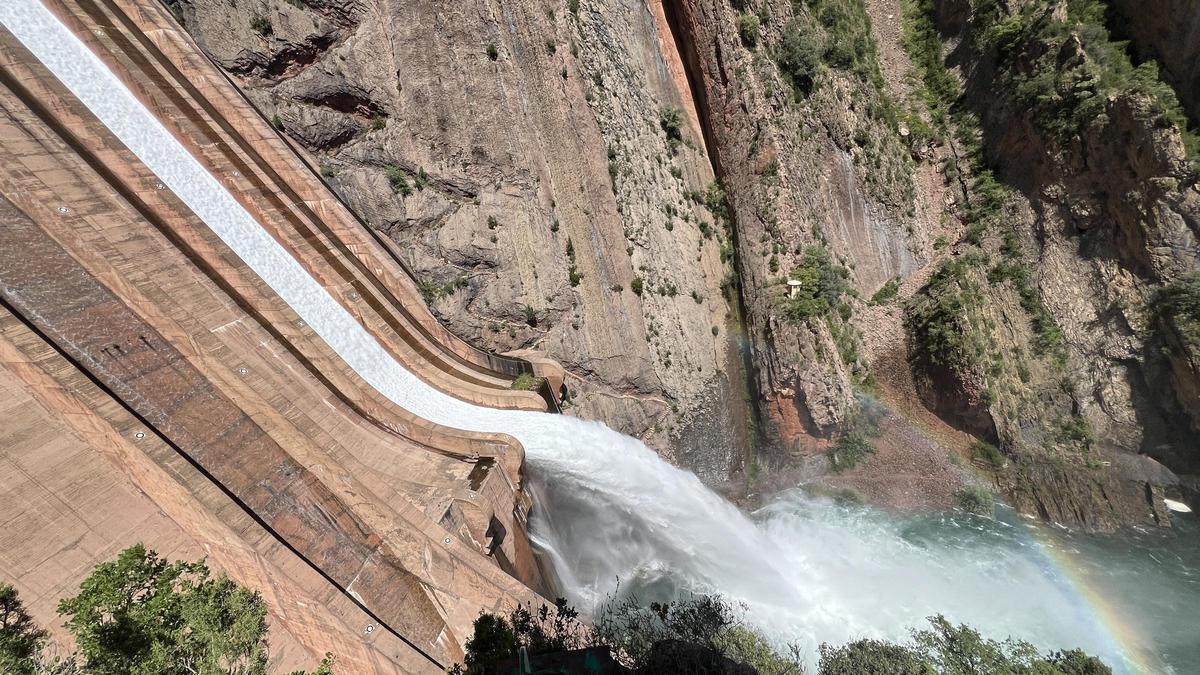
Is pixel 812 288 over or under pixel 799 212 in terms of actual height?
under

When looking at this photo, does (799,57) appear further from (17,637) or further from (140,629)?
(17,637)

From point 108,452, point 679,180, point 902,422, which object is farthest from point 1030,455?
point 108,452

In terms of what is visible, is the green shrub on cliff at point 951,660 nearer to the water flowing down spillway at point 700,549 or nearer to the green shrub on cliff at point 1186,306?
the water flowing down spillway at point 700,549

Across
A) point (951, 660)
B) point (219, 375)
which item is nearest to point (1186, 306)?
point (951, 660)

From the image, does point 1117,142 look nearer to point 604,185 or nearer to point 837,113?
point 837,113

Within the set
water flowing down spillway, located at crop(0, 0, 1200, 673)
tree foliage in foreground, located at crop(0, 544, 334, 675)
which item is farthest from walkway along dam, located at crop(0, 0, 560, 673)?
tree foliage in foreground, located at crop(0, 544, 334, 675)

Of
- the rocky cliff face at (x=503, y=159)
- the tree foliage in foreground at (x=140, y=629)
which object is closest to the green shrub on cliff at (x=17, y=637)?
the tree foliage in foreground at (x=140, y=629)

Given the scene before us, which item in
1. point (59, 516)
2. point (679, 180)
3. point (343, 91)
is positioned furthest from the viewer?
point (679, 180)
